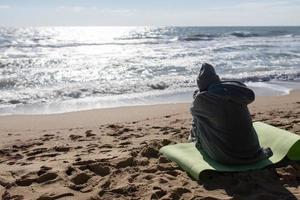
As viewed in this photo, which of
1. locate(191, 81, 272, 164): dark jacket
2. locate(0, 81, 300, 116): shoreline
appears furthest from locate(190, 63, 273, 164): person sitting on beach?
locate(0, 81, 300, 116): shoreline

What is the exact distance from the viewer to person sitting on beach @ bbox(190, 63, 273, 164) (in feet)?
14.5

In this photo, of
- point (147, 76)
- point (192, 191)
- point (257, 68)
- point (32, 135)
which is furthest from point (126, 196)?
point (257, 68)

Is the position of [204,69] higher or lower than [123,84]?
higher

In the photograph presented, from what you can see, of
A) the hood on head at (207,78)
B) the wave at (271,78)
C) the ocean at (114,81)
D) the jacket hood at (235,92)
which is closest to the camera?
the jacket hood at (235,92)

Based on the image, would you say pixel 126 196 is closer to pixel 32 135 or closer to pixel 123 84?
pixel 32 135

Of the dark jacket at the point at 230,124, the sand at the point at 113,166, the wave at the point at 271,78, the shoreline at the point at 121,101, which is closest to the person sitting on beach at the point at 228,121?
the dark jacket at the point at 230,124

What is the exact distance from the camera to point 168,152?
5.08 m

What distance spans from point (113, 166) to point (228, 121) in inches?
53.2

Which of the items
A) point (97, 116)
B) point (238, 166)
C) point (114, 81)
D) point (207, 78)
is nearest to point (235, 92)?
point (207, 78)

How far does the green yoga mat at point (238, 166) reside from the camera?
14.6 feet

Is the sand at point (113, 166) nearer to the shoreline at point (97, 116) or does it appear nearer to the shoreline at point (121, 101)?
the shoreline at point (97, 116)

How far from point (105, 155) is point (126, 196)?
1263mm

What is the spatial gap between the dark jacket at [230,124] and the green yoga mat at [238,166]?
0.08 m

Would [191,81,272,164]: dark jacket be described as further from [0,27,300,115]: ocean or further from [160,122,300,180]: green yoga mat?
[0,27,300,115]: ocean
